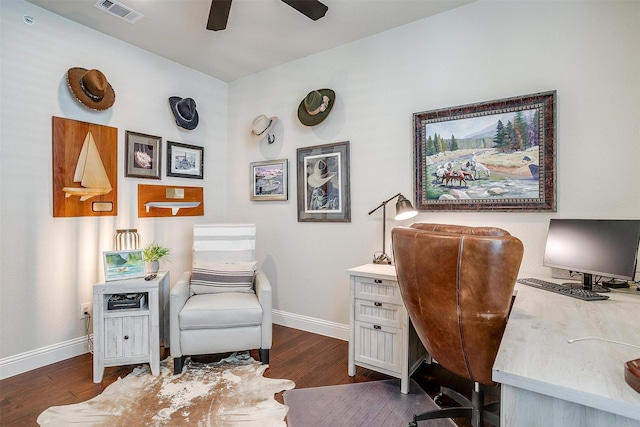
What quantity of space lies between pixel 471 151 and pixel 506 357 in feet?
5.87

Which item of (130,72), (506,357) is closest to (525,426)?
(506,357)

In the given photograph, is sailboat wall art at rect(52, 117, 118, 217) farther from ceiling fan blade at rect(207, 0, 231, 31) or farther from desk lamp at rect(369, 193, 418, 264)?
desk lamp at rect(369, 193, 418, 264)

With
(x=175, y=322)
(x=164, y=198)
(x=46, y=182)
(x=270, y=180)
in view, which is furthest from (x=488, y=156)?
(x=46, y=182)

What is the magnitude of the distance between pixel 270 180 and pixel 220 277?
1202mm

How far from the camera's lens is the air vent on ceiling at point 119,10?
2.35 m

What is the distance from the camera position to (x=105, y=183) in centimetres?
262

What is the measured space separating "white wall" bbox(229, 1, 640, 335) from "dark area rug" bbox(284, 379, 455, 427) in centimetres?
88

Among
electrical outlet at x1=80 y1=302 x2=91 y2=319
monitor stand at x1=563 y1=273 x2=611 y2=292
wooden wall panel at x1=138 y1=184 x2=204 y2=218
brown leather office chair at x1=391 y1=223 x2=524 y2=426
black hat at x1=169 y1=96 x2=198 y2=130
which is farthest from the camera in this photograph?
black hat at x1=169 y1=96 x2=198 y2=130

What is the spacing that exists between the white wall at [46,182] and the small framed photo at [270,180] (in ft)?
3.55

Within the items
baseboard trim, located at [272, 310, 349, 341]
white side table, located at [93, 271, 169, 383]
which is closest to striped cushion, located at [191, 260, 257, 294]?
white side table, located at [93, 271, 169, 383]

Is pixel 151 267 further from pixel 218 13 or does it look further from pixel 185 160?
pixel 218 13

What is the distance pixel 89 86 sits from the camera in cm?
254

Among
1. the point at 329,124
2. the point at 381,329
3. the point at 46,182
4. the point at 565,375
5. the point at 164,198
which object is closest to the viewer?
the point at 565,375

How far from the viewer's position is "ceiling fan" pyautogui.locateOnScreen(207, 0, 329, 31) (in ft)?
6.39
